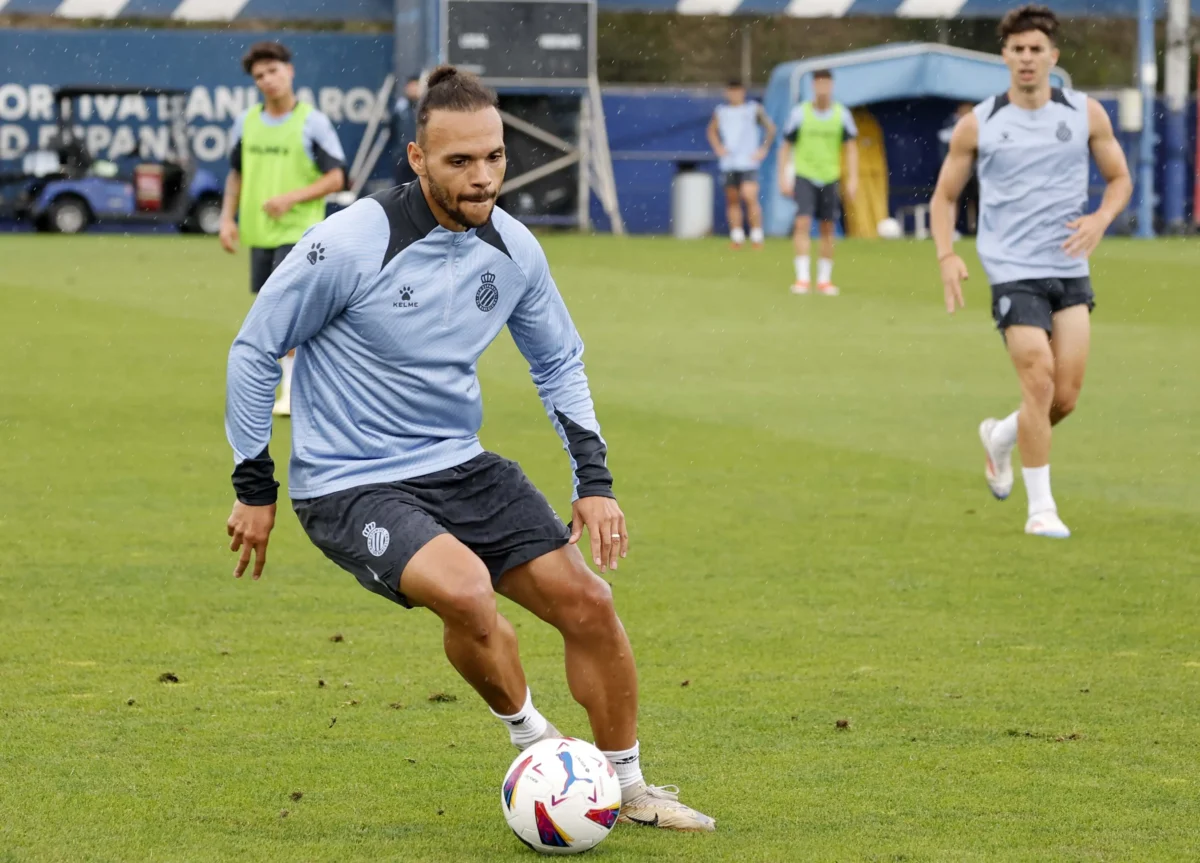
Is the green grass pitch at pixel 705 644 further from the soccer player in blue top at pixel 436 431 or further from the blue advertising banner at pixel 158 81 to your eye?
the blue advertising banner at pixel 158 81

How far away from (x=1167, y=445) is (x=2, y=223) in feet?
93.6

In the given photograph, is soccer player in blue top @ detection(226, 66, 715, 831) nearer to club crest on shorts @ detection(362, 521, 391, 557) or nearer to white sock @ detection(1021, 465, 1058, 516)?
club crest on shorts @ detection(362, 521, 391, 557)

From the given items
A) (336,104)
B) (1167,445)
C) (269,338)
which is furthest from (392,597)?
(336,104)

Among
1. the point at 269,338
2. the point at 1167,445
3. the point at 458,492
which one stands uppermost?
the point at 269,338

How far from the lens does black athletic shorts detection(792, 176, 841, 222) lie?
77.8 ft

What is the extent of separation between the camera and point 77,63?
3744cm

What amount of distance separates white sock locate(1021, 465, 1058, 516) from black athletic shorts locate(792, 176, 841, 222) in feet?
47.5

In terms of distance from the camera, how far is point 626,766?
500 cm

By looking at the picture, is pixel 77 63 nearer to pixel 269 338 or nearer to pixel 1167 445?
pixel 1167 445

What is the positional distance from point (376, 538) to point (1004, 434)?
5.58 meters

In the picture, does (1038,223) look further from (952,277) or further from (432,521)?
(432,521)

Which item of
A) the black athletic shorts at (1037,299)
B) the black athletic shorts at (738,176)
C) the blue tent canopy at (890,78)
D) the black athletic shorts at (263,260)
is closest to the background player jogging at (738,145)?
the black athletic shorts at (738,176)

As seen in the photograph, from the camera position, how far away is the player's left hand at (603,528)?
4.93 m

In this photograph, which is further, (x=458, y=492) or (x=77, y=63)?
(x=77, y=63)
